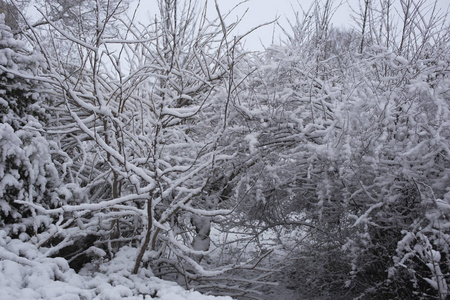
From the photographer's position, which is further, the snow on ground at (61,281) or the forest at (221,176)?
the forest at (221,176)

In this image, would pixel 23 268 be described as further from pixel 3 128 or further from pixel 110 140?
pixel 110 140

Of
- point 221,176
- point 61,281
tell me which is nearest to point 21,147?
point 61,281

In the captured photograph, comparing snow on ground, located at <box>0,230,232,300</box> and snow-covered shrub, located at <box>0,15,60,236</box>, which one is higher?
snow-covered shrub, located at <box>0,15,60,236</box>

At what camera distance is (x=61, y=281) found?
7.76ft

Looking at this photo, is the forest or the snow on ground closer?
the snow on ground

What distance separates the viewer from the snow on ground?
2.02m

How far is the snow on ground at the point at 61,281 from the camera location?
2.02 meters

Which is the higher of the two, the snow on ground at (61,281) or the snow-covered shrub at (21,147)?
the snow-covered shrub at (21,147)

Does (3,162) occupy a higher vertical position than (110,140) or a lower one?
lower

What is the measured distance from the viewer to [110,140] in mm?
3393

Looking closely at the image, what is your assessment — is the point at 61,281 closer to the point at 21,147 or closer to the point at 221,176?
the point at 21,147

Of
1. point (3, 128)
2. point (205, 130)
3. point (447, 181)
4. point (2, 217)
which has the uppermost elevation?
point (205, 130)

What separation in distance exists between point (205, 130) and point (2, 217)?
2498mm

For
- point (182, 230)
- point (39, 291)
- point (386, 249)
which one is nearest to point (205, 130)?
point (182, 230)
